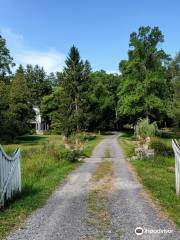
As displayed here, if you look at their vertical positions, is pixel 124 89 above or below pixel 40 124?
above

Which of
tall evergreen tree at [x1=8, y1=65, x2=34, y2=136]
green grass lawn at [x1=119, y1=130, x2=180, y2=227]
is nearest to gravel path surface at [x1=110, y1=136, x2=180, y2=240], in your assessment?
green grass lawn at [x1=119, y1=130, x2=180, y2=227]

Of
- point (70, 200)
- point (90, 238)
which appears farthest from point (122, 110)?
point (90, 238)

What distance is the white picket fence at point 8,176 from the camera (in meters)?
8.70

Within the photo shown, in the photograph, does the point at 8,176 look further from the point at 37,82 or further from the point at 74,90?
the point at 37,82

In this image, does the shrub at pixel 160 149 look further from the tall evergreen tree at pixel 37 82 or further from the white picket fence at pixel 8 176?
the tall evergreen tree at pixel 37 82

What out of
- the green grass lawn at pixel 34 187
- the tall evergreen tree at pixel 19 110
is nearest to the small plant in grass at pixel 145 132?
the green grass lawn at pixel 34 187

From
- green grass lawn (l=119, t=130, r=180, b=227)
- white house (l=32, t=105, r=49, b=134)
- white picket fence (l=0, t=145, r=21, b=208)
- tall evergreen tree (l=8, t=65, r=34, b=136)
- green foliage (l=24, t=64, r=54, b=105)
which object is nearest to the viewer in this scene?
green grass lawn (l=119, t=130, r=180, b=227)

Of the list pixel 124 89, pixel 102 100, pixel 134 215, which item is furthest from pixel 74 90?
pixel 134 215

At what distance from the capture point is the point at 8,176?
930 cm

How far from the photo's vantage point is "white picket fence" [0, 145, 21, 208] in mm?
8703

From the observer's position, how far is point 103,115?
71562 millimetres

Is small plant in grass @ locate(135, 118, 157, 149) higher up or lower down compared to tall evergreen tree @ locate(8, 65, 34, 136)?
lower down

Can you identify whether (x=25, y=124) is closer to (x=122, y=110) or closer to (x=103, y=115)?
(x=122, y=110)

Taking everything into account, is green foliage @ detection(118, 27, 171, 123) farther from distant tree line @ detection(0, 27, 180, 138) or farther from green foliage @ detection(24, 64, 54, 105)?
green foliage @ detection(24, 64, 54, 105)
